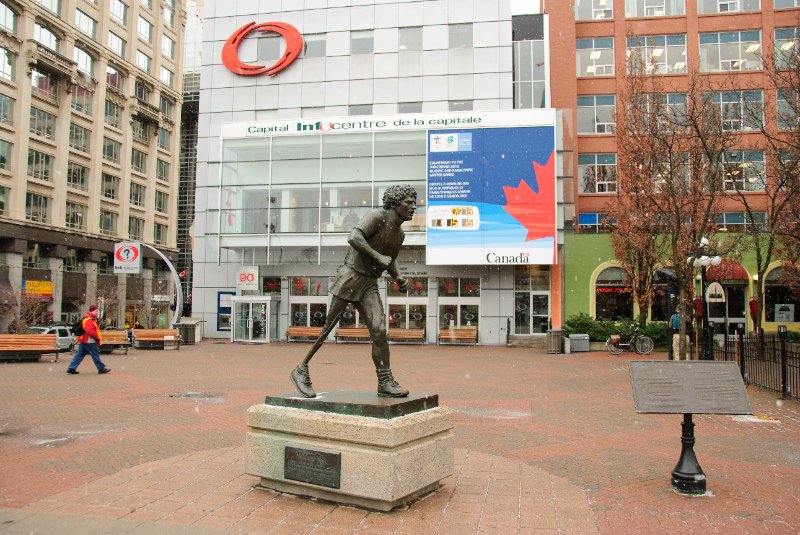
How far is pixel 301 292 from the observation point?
3669cm

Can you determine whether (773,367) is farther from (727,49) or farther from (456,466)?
(727,49)

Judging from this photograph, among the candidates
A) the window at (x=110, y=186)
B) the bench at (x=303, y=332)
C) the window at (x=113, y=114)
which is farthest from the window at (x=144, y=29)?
the bench at (x=303, y=332)

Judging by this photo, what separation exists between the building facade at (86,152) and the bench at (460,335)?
23861mm

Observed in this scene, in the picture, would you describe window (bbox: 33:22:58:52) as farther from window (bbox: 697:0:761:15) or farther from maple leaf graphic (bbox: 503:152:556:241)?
window (bbox: 697:0:761:15)

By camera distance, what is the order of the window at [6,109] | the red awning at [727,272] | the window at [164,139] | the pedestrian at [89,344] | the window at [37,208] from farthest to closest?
the window at [164,139] → the window at [37,208] → the window at [6,109] → the red awning at [727,272] → the pedestrian at [89,344]

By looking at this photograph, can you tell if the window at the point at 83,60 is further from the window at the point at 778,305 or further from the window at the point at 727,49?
the window at the point at 778,305

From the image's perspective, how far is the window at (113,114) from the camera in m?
61.5

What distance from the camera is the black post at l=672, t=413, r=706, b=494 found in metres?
6.58

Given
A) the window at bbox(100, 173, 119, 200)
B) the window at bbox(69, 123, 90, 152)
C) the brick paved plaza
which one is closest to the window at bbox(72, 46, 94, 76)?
the window at bbox(69, 123, 90, 152)

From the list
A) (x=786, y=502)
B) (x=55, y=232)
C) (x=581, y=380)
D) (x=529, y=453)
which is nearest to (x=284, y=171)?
(x=581, y=380)

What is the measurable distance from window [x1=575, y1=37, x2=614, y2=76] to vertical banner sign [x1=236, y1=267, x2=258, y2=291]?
22167 mm

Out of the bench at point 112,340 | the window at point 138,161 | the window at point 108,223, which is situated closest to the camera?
the bench at point 112,340

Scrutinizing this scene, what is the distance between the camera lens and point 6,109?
1903 inches

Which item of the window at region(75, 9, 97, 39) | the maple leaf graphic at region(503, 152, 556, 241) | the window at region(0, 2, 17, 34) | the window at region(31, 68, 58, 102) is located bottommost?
the maple leaf graphic at region(503, 152, 556, 241)
